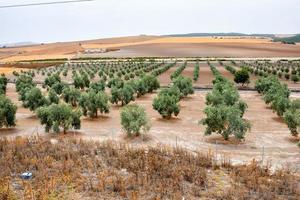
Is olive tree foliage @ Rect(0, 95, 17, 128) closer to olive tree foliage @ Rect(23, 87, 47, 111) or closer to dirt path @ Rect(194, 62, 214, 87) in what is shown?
olive tree foliage @ Rect(23, 87, 47, 111)

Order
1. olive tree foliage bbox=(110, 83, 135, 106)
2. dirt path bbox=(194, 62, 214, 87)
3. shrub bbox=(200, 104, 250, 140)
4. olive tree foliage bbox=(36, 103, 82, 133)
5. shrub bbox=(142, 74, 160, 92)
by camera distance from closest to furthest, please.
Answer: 1. shrub bbox=(200, 104, 250, 140)
2. olive tree foliage bbox=(36, 103, 82, 133)
3. olive tree foliage bbox=(110, 83, 135, 106)
4. shrub bbox=(142, 74, 160, 92)
5. dirt path bbox=(194, 62, 214, 87)

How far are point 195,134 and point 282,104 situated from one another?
12.7m

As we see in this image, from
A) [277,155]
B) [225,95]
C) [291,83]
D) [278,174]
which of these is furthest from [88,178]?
[291,83]

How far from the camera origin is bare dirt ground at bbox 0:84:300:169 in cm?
3503

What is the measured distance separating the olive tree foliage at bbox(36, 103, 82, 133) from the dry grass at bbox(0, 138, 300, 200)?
409 inches

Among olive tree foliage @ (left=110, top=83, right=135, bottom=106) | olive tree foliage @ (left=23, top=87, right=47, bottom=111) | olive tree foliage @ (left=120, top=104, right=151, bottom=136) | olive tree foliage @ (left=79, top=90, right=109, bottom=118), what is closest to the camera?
olive tree foliage @ (left=120, top=104, right=151, bottom=136)

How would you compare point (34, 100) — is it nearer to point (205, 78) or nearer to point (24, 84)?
point (24, 84)

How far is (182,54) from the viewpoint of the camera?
18738cm

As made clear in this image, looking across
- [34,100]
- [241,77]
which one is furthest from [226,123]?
[241,77]

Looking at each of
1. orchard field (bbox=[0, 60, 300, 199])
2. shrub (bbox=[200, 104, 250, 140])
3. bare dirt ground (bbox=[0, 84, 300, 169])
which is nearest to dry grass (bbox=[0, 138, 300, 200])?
orchard field (bbox=[0, 60, 300, 199])

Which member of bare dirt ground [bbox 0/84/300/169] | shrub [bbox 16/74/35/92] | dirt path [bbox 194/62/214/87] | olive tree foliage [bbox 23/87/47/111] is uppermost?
olive tree foliage [bbox 23/87/47/111]

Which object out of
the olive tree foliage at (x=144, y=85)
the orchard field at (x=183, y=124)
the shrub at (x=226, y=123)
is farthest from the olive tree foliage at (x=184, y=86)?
the shrub at (x=226, y=123)

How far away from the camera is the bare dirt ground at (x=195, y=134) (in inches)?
1379

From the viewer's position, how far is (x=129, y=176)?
2609cm
